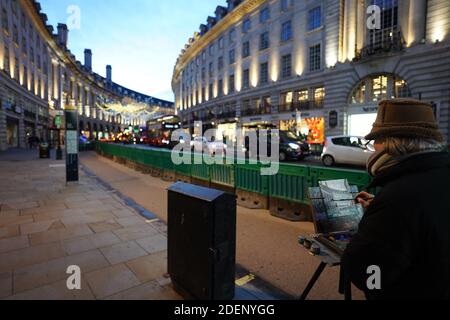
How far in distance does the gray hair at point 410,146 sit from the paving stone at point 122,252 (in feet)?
11.8

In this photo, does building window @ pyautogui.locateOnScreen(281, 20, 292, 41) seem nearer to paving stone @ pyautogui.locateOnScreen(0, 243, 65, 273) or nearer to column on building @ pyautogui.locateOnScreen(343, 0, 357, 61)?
column on building @ pyautogui.locateOnScreen(343, 0, 357, 61)

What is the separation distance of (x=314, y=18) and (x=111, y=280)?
30562 millimetres

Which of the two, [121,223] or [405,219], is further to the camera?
[121,223]

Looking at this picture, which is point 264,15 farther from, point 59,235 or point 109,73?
point 109,73

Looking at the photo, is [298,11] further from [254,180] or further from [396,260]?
[396,260]

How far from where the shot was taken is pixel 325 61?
2575cm

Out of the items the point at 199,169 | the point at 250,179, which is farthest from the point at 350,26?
the point at 250,179

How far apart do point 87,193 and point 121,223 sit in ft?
11.7

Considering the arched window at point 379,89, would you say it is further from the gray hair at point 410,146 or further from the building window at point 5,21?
the building window at point 5,21

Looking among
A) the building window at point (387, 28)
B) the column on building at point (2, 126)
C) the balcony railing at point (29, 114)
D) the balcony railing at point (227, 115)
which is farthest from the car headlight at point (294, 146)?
the balcony railing at point (29, 114)

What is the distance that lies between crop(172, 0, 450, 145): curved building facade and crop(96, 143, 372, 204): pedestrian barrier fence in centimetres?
1876

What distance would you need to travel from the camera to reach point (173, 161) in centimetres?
1073

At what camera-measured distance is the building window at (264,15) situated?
105ft
